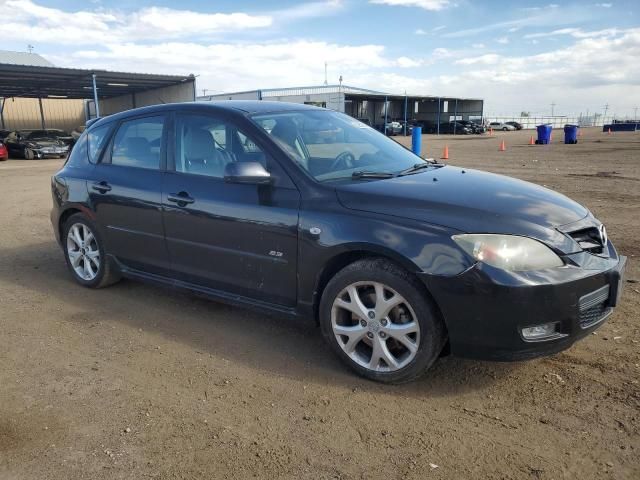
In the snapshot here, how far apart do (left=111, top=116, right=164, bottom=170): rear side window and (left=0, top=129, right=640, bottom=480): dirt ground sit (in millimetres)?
1296

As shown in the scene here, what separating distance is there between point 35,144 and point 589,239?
1065 inches

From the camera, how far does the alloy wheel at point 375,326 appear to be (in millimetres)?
3127

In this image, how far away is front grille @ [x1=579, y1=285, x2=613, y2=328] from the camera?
2967 mm

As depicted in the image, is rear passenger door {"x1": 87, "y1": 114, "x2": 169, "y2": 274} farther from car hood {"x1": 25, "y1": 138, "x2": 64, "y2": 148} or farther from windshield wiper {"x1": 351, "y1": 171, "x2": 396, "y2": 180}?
car hood {"x1": 25, "y1": 138, "x2": 64, "y2": 148}

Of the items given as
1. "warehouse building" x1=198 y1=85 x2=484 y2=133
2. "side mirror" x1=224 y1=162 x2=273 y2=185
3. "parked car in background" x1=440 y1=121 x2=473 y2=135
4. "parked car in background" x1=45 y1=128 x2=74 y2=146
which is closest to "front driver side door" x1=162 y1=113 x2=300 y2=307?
"side mirror" x1=224 y1=162 x2=273 y2=185

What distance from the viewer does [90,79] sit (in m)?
34.8

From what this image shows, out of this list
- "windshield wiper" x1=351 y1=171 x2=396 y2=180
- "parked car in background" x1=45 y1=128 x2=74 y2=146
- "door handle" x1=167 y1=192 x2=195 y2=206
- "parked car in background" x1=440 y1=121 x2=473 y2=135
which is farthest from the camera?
"parked car in background" x1=440 y1=121 x2=473 y2=135

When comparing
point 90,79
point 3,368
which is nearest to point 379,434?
point 3,368

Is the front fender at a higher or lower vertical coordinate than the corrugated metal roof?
lower

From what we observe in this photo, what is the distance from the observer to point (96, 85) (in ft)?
125

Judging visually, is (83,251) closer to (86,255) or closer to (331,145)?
(86,255)

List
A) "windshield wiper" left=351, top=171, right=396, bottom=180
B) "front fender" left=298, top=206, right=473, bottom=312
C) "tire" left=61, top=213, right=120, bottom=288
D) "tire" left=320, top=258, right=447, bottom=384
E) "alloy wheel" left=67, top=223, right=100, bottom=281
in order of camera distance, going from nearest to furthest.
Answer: "front fender" left=298, top=206, right=473, bottom=312, "tire" left=320, top=258, right=447, bottom=384, "windshield wiper" left=351, top=171, right=396, bottom=180, "tire" left=61, top=213, right=120, bottom=288, "alloy wheel" left=67, top=223, right=100, bottom=281

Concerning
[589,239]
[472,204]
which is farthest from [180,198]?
[589,239]

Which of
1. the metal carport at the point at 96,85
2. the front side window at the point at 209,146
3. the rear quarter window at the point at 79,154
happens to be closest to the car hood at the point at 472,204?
the front side window at the point at 209,146
